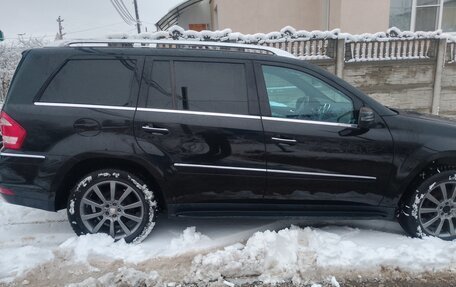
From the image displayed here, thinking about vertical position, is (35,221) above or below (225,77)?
below

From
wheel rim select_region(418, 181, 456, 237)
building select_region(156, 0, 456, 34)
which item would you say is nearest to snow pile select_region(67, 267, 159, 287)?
wheel rim select_region(418, 181, 456, 237)

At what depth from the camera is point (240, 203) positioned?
356cm

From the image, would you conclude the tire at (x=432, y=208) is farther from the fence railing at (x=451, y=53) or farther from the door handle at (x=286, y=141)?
the fence railing at (x=451, y=53)

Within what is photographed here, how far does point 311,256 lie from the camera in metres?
3.32

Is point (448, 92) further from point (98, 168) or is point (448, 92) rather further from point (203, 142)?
point (98, 168)

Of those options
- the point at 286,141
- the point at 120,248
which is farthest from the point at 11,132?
the point at 286,141

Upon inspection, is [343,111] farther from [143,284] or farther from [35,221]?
[35,221]

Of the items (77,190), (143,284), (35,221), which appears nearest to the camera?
(143,284)

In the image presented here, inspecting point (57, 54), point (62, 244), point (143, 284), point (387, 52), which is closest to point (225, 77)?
point (57, 54)

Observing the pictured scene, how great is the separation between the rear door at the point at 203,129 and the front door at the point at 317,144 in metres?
0.16

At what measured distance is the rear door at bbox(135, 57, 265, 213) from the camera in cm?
340

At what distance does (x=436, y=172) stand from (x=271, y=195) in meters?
1.56

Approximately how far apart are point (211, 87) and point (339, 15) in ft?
25.2

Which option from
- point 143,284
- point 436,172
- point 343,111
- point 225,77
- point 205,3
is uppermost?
point 205,3
